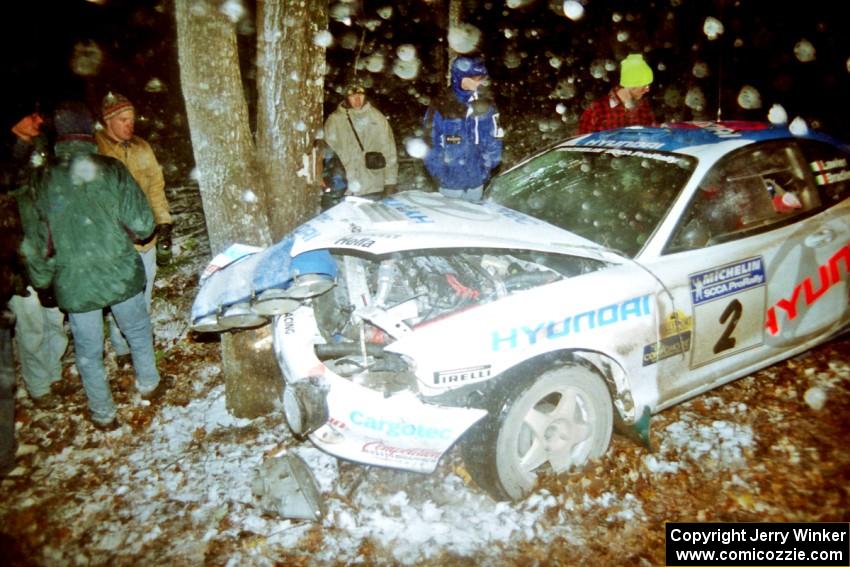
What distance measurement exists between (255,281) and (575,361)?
1761 millimetres

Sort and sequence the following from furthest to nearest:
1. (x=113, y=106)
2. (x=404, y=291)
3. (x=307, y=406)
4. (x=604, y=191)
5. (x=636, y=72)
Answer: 1. (x=636, y=72)
2. (x=113, y=106)
3. (x=604, y=191)
4. (x=404, y=291)
5. (x=307, y=406)

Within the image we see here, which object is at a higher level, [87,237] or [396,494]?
[87,237]

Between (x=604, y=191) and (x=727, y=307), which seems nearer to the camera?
(x=727, y=307)

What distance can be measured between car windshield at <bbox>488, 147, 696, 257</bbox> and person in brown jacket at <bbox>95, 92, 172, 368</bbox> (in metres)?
2.71

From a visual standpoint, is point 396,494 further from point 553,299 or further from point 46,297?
point 46,297

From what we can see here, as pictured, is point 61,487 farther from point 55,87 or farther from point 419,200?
point 55,87

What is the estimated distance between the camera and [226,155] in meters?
3.23

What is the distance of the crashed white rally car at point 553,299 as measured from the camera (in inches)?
100.0

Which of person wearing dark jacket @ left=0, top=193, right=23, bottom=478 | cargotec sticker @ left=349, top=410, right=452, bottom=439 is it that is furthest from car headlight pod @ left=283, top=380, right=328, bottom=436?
person wearing dark jacket @ left=0, top=193, right=23, bottom=478

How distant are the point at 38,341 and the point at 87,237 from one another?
1115mm

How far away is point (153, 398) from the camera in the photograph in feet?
13.1

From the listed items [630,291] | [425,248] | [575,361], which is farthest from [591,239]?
[425,248]

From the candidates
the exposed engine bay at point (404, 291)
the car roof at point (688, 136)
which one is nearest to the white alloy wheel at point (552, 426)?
the exposed engine bay at point (404, 291)

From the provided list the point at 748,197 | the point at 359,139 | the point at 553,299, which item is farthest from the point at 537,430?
the point at 359,139
